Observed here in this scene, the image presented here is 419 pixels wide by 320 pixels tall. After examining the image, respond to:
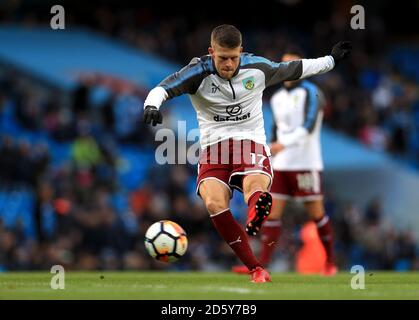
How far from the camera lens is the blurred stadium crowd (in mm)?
17812

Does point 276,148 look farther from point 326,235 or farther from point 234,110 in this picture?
point 234,110

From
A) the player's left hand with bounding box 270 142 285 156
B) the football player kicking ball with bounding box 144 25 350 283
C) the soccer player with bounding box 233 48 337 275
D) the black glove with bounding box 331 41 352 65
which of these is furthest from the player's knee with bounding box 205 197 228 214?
the soccer player with bounding box 233 48 337 275

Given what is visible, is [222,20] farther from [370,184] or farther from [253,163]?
[253,163]

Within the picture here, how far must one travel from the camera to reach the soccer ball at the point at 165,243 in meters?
10.5

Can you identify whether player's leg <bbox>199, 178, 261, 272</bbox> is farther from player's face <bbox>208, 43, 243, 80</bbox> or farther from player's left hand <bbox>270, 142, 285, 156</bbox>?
player's left hand <bbox>270, 142, 285, 156</bbox>

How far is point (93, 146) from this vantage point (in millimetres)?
20406

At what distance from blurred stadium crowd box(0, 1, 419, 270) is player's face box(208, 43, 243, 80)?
8.13 metres

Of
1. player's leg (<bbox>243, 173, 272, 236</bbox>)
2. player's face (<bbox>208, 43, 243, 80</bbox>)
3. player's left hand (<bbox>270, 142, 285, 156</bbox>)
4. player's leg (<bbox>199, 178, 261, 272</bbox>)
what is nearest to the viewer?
player's leg (<bbox>243, 173, 272, 236</bbox>)

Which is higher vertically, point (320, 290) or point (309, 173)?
point (309, 173)

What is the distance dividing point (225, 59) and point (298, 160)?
3.60 metres

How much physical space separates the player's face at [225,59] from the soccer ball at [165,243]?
172 cm
